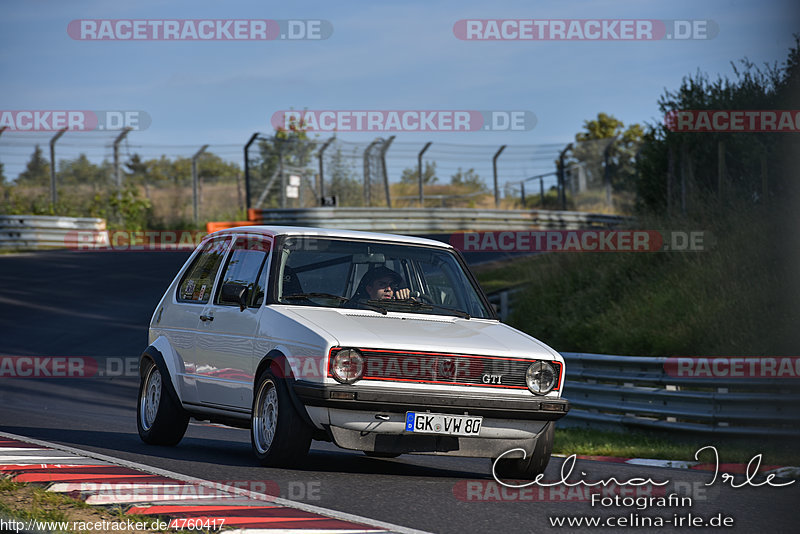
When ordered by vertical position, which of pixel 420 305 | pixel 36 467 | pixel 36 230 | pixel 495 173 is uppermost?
pixel 495 173

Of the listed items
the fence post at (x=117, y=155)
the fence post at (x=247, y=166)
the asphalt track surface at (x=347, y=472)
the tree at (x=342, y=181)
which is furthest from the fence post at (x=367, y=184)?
the asphalt track surface at (x=347, y=472)

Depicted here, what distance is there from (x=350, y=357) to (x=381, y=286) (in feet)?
4.23

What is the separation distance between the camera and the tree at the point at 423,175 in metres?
36.1

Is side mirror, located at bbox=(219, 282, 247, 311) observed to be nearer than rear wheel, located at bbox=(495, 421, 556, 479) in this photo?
No

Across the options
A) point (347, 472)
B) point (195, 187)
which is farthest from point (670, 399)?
point (195, 187)

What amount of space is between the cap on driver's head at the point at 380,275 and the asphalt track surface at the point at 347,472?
139 cm

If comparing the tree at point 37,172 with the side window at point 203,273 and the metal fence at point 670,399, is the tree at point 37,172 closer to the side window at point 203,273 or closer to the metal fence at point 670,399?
the metal fence at point 670,399

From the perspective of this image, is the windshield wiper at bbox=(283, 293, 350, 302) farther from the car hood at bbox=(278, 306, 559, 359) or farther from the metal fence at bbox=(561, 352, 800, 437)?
the metal fence at bbox=(561, 352, 800, 437)

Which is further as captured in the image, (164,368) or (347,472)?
(164,368)

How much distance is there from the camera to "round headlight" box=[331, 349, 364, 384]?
691 cm

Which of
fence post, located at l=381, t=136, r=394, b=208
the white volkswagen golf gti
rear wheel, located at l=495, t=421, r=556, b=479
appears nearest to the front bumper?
the white volkswagen golf gti

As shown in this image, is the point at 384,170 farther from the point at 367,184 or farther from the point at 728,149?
the point at 728,149

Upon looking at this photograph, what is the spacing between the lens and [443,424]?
7.03 meters

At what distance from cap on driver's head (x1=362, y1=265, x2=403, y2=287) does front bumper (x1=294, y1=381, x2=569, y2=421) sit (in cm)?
139
